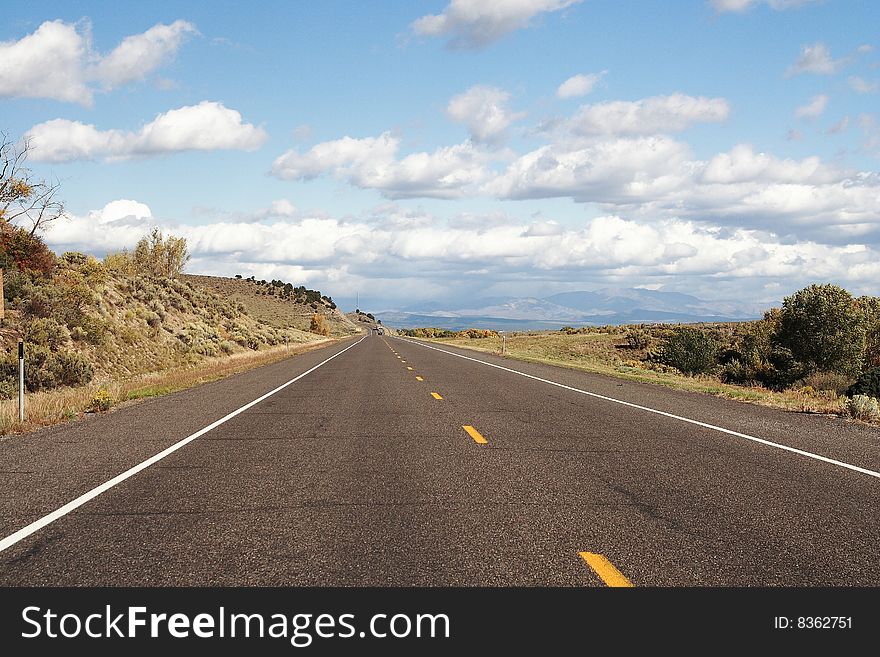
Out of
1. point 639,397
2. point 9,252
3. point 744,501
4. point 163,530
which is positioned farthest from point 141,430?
point 9,252

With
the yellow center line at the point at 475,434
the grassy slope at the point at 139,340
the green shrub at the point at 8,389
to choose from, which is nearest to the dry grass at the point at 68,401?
the grassy slope at the point at 139,340

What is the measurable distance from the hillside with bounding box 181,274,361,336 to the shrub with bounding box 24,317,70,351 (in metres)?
88.4

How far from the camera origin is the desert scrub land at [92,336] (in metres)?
19.2

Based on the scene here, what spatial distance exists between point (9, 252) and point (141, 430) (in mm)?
23727

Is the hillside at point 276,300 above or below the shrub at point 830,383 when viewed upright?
above

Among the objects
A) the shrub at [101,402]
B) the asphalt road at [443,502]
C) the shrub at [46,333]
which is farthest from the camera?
the shrub at [46,333]

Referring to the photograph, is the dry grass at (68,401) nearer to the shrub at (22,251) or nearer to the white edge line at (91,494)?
the white edge line at (91,494)

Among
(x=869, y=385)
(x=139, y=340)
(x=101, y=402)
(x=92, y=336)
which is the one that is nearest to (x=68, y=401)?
(x=101, y=402)

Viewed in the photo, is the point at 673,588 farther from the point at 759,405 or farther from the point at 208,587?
the point at 759,405

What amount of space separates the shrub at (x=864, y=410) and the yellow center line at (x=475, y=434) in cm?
761

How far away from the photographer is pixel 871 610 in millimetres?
4371

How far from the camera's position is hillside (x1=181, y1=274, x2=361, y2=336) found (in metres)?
126

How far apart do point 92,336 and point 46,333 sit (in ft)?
11.2

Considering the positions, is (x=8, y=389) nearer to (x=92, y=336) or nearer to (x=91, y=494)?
(x=92, y=336)
